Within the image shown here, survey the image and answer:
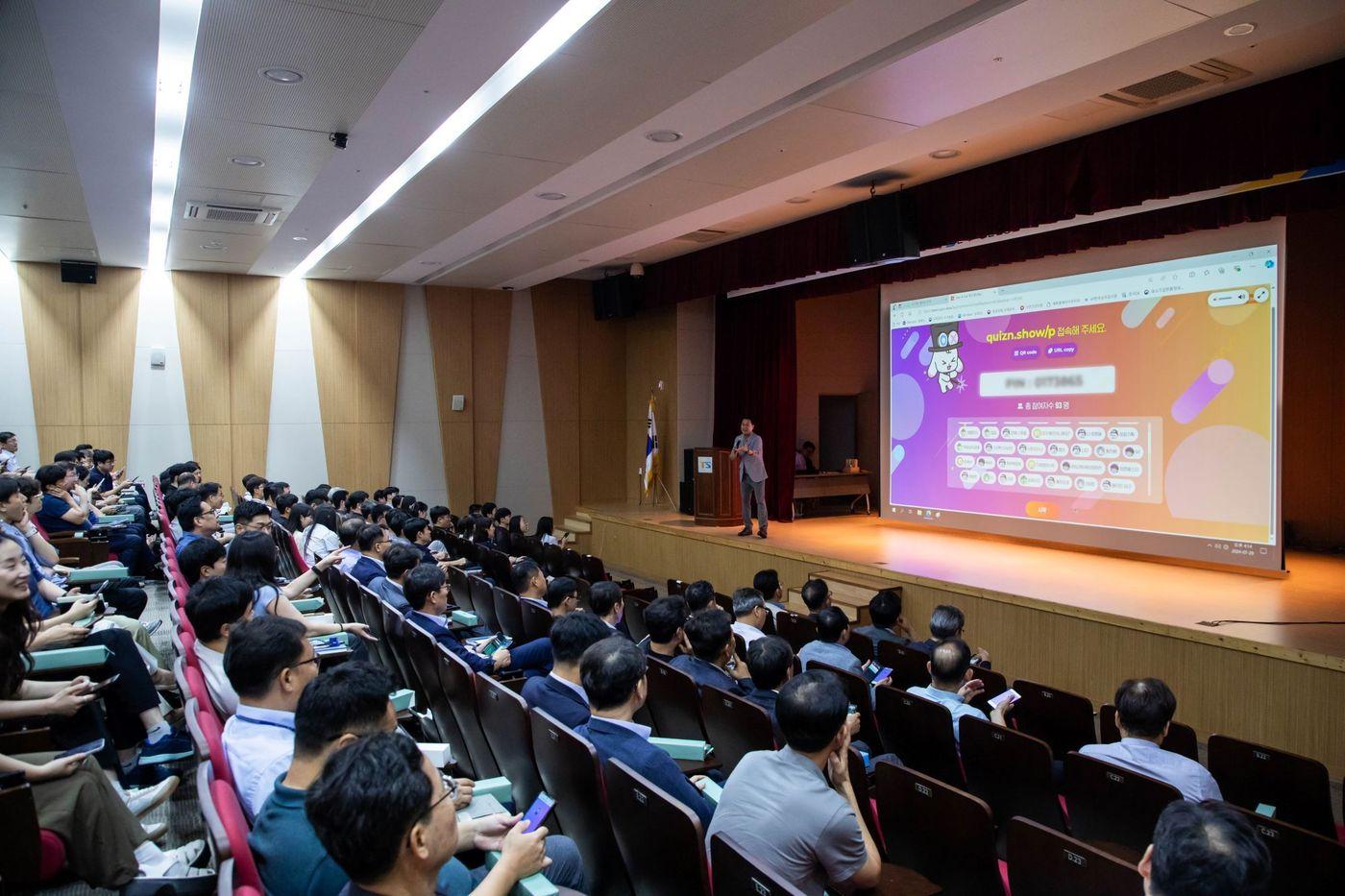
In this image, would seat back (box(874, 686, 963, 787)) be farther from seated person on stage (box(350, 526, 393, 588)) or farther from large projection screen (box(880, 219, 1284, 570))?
large projection screen (box(880, 219, 1284, 570))

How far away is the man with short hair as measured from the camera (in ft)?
13.4

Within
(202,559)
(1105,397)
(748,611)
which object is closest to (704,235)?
(1105,397)

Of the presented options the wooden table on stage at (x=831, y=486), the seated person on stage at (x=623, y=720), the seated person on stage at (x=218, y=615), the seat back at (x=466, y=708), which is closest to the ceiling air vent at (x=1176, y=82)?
the seated person on stage at (x=623, y=720)

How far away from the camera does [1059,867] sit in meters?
2.04

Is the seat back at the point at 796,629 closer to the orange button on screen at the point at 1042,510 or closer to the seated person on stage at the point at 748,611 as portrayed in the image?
the seated person on stage at the point at 748,611

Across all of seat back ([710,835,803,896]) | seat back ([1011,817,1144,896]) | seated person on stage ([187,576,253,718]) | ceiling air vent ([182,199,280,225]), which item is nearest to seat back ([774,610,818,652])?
seat back ([1011,817,1144,896])

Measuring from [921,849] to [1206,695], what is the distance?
3.38m

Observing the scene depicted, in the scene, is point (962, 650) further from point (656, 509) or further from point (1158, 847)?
point (656, 509)

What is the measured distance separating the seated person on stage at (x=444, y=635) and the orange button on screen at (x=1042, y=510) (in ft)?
17.3

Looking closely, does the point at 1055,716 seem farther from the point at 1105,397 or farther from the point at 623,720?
the point at 1105,397

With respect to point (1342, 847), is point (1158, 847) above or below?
above

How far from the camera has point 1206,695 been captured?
16.1ft

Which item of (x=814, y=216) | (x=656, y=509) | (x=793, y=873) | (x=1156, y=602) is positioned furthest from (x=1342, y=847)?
(x=656, y=509)

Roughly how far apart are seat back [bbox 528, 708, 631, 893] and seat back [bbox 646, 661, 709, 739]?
940 millimetres
